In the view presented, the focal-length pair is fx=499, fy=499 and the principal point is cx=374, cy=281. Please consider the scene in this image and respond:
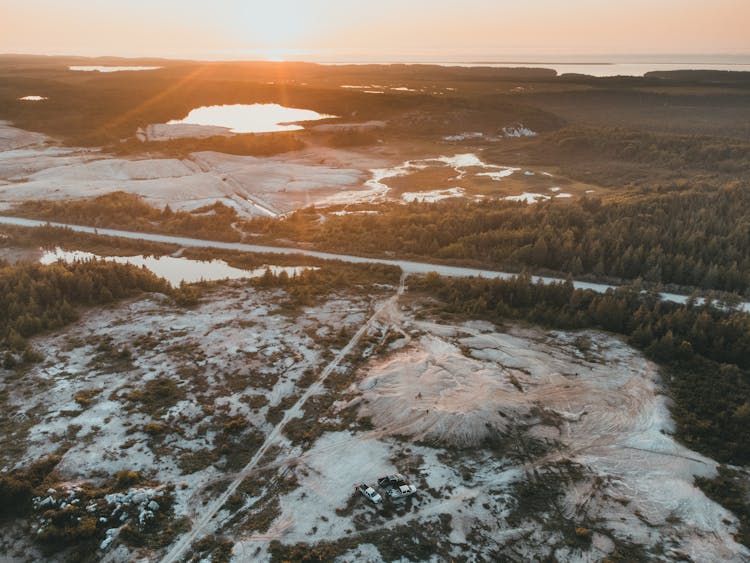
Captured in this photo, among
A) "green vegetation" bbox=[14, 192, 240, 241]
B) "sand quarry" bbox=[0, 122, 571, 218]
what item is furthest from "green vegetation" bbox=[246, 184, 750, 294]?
"sand quarry" bbox=[0, 122, 571, 218]

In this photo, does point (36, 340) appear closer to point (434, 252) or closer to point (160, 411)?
point (160, 411)

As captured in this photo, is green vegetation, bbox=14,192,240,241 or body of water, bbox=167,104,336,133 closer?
green vegetation, bbox=14,192,240,241

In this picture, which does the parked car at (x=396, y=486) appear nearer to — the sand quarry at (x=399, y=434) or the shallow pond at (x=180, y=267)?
the sand quarry at (x=399, y=434)

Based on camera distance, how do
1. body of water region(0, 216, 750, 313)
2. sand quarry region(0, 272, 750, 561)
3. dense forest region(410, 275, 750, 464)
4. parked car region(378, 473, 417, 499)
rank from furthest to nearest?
body of water region(0, 216, 750, 313)
dense forest region(410, 275, 750, 464)
parked car region(378, 473, 417, 499)
sand quarry region(0, 272, 750, 561)

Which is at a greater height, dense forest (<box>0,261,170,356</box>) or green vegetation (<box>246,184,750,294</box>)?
green vegetation (<box>246,184,750,294</box>)

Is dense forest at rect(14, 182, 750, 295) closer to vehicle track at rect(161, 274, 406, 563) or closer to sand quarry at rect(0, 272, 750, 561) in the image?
sand quarry at rect(0, 272, 750, 561)

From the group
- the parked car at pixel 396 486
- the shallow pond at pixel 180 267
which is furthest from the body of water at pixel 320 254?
the parked car at pixel 396 486

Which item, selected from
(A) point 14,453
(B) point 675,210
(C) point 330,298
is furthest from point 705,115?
(A) point 14,453
